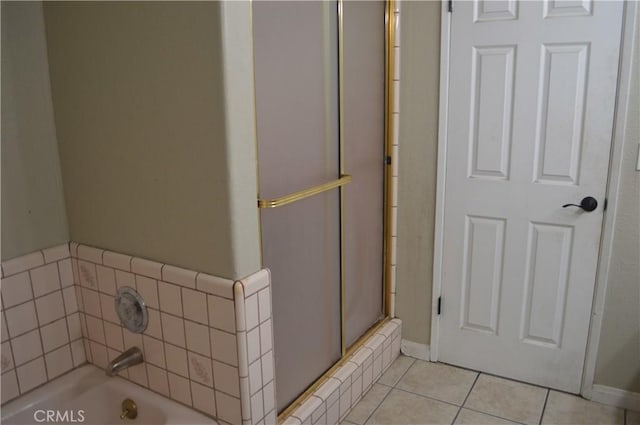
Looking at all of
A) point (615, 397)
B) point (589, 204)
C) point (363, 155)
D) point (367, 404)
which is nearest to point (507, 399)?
point (615, 397)

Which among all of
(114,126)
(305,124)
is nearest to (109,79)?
(114,126)

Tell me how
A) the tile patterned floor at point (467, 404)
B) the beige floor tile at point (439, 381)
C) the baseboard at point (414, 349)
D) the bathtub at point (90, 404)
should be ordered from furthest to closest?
the baseboard at point (414, 349), the beige floor tile at point (439, 381), the tile patterned floor at point (467, 404), the bathtub at point (90, 404)

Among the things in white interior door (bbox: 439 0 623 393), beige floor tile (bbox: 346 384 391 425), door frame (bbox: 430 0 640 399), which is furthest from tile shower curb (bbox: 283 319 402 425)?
white interior door (bbox: 439 0 623 393)

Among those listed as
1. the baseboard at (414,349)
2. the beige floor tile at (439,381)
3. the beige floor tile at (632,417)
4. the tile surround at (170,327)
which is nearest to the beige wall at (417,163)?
the baseboard at (414,349)

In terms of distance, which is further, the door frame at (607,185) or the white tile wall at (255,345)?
the door frame at (607,185)

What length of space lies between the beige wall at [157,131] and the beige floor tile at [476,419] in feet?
4.22

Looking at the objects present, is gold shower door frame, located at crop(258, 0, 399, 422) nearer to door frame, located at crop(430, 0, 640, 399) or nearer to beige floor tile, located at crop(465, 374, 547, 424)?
door frame, located at crop(430, 0, 640, 399)

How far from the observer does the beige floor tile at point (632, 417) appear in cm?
212

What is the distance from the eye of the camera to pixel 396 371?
2559 millimetres

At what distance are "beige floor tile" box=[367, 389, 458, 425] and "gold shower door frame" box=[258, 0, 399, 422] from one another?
278 mm

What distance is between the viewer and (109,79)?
1.52 metres

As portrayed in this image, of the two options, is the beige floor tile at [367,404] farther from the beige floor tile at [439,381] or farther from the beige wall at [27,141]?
the beige wall at [27,141]

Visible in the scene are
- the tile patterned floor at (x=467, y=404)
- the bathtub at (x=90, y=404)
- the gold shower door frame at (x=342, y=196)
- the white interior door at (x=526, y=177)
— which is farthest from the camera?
the tile patterned floor at (x=467, y=404)

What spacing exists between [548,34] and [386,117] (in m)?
0.78
